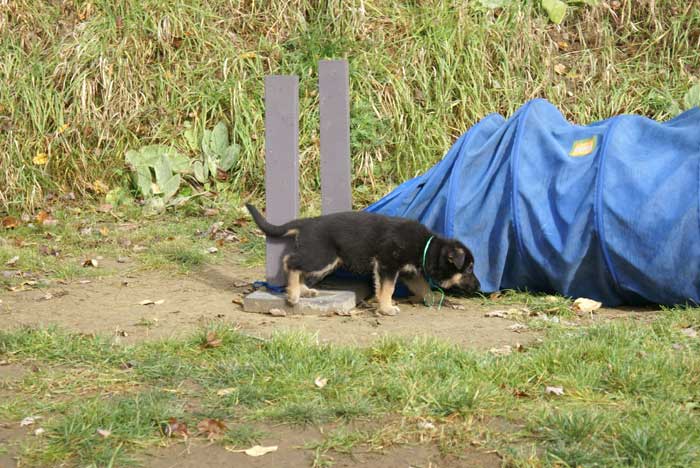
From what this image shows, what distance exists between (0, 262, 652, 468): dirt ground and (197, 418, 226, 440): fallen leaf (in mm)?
85

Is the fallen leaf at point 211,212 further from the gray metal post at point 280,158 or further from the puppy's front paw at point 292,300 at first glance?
the puppy's front paw at point 292,300

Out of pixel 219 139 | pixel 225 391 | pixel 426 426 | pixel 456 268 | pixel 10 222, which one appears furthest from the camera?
pixel 219 139

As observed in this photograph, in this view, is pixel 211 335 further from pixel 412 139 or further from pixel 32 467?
pixel 412 139

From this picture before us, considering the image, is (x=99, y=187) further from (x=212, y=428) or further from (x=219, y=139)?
(x=212, y=428)

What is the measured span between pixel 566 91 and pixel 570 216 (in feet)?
15.0

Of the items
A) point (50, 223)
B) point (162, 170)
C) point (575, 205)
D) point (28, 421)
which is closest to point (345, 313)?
point (575, 205)

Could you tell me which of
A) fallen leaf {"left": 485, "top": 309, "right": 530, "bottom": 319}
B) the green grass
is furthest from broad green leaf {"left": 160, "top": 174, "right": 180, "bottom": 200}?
fallen leaf {"left": 485, "top": 309, "right": 530, "bottom": 319}

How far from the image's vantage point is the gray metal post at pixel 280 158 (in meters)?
6.43

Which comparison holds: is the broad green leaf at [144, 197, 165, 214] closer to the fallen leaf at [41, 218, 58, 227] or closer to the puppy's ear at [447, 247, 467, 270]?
the fallen leaf at [41, 218, 58, 227]

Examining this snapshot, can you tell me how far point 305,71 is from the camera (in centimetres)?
1042

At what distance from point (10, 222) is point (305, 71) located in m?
3.52

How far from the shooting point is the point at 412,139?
9.93 m

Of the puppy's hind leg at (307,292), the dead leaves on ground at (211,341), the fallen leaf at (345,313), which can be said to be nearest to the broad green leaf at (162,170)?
the puppy's hind leg at (307,292)

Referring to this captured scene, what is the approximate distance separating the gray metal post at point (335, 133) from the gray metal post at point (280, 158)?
20 centimetres
